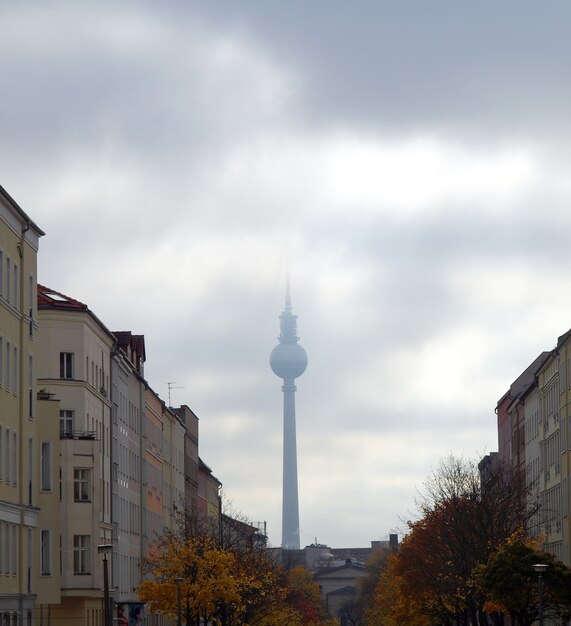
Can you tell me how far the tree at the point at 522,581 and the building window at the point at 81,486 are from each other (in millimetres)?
19937

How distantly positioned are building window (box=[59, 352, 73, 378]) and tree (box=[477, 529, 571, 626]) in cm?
2374

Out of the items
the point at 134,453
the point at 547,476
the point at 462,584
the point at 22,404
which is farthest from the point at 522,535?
the point at 22,404

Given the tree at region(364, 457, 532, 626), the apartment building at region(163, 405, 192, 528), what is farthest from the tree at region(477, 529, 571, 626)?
the apartment building at region(163, 405, 192, 528)

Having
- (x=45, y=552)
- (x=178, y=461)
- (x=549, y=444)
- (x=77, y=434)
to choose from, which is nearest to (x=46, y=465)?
(x=45, y=552)

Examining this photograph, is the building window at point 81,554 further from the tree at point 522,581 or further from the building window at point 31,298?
the tree at point 522,581

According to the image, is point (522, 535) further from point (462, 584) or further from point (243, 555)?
point (243, 555)

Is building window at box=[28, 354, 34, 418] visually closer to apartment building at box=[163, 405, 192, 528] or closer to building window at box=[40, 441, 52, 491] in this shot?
building window at box=[40, 441, 52, 491]

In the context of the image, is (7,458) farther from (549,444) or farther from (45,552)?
(549,444)

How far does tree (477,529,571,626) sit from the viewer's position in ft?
218

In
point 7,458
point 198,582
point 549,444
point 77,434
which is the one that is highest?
point 549,444

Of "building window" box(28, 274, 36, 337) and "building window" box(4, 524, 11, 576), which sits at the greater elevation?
"building window" box(28, 274, 36, 337)

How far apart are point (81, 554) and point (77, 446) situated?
5.01 metres

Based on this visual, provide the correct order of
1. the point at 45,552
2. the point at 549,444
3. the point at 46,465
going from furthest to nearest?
the point at 549,444 → the point at 46,465 → the point at 45,552

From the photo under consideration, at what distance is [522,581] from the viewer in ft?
221
